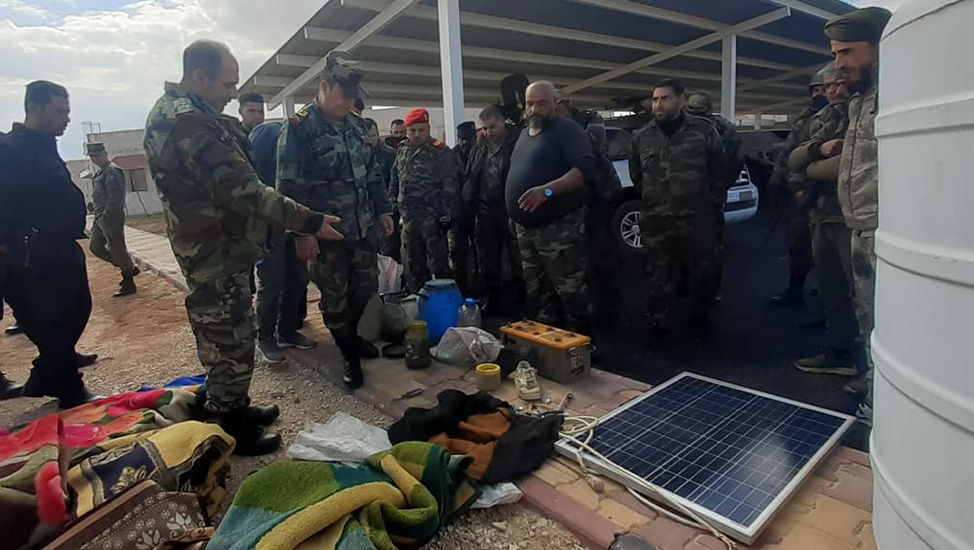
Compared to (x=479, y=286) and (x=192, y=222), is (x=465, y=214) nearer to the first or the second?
(x=479, y=286)

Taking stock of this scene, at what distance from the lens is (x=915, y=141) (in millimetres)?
1041

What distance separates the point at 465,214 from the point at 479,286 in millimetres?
669

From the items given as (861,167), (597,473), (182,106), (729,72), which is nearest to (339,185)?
(182,106)

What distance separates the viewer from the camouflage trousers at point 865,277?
228cm

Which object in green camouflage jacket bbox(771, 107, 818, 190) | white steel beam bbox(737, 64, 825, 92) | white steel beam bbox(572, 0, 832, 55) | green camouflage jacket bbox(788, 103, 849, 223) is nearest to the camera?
green camouflage jacket bbox(788, 103, 849, 223)

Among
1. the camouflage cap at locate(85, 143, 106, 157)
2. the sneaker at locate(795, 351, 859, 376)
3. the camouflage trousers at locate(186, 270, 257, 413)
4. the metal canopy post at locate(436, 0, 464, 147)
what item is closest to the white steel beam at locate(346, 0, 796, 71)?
the metal canopy post at locate(436, 0, 464, 147)

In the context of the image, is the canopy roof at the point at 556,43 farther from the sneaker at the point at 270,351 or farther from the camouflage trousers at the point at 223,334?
the camouflage trousers at the point at 223,334

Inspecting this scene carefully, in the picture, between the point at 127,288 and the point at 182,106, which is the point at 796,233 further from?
the point at 127,288

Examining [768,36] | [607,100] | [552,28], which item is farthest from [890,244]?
[607,100]

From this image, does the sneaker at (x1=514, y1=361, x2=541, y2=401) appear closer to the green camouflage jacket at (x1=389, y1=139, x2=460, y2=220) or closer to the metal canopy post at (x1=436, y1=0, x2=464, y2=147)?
the green camouflage jacket at (x1=389, y1=139, x2=460, y2=220)

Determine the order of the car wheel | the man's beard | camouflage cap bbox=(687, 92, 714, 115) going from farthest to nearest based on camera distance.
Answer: the car wheel, camouflage cap bbox=(687, 92, 714, 115), the man's beard

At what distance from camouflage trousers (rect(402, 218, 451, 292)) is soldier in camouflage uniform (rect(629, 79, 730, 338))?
5.51 feet

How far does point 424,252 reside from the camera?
474cm

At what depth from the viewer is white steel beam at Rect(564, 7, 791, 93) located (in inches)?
332
